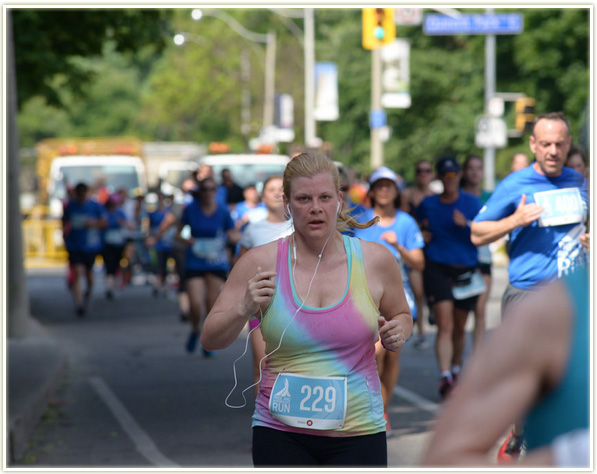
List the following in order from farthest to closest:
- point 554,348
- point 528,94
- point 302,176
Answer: point 528,94 < point 302,176 < point 554,348

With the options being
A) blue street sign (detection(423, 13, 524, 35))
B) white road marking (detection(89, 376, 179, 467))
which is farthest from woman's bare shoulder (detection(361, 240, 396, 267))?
blue street sign (detection(423, 13, 524, 35))

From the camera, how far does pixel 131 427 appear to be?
28.3ft

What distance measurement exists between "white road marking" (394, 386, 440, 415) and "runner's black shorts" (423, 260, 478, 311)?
2.53 ft

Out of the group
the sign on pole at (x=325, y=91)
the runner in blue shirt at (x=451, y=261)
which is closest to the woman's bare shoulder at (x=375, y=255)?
the runner in blue shirt at (x=451, y=261)

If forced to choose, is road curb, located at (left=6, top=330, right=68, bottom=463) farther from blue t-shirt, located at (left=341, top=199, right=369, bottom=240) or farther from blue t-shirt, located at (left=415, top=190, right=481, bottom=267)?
blue t-shirt, located at (left=415, top=190, right=481, bottom=267)

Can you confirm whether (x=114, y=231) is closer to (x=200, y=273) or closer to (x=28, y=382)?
(x=200, y=273)

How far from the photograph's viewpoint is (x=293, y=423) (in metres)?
3.92

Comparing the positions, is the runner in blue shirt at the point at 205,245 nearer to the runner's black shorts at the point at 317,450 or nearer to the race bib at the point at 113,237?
the runner's black shorts at the point at 317,450

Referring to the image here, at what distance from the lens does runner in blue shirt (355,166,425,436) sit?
26.3 feet

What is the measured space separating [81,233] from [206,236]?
6048 mm

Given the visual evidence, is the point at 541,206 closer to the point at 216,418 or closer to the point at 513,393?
the point at 216,418

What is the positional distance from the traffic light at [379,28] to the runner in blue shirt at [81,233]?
4848mm
